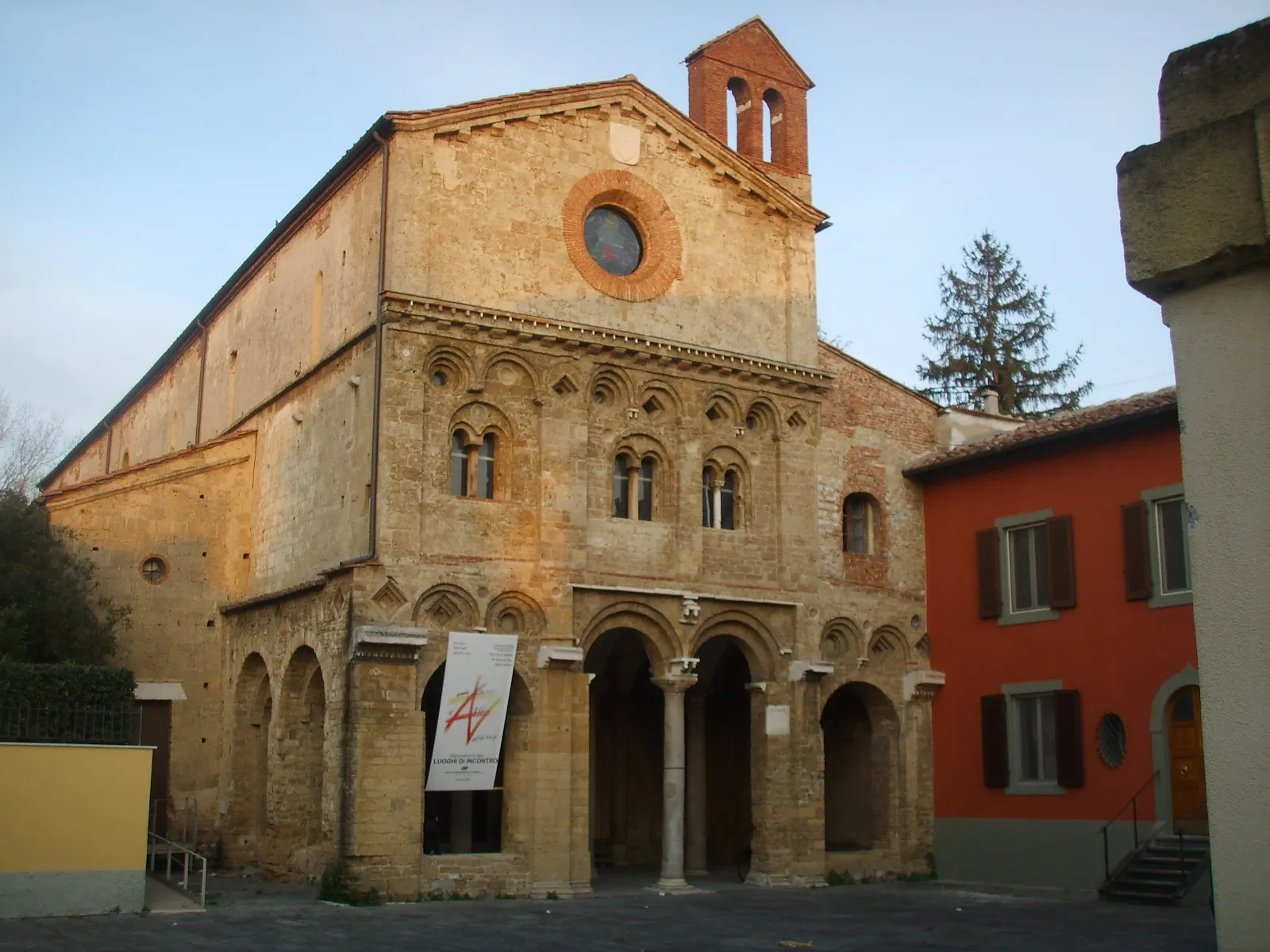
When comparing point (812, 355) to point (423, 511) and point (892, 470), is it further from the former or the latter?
point (423, 511)

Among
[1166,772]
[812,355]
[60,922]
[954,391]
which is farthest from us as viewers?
[954,391]

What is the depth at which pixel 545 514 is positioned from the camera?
22094mm

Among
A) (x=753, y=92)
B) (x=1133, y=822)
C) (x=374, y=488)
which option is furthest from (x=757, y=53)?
(x=1133, y=822)

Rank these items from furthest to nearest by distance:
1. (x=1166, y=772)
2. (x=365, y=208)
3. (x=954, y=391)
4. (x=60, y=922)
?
(x=954, y=391), (x=365, y=208), (x=1166, y=772), (x=60, y=922)

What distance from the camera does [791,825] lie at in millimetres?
23375

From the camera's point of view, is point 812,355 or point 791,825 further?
point 812,355

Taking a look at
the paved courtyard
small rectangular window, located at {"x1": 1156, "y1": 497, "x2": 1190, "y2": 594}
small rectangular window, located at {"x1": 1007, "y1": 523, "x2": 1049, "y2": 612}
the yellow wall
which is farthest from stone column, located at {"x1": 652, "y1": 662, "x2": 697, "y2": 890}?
the yellow wall

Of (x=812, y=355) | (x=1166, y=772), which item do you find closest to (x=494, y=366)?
(x=812, y=355)

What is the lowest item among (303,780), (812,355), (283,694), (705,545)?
(303,780)

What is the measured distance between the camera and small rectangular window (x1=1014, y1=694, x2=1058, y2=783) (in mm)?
23297

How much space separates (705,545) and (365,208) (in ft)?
26.5

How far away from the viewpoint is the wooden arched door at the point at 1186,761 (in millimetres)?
20781

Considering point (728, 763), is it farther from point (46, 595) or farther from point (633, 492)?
point (46, 595)

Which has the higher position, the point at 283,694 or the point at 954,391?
the point at 954,391
